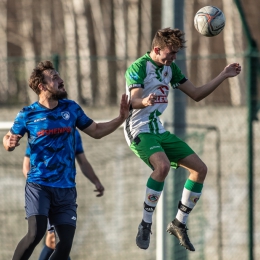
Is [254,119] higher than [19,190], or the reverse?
[254,119]

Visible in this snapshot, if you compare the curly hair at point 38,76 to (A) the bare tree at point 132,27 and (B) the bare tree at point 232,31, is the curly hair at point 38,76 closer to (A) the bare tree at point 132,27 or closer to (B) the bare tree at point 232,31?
(B) the bare tree at point 232,31

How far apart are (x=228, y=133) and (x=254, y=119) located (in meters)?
1.44

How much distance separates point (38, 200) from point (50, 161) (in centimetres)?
37

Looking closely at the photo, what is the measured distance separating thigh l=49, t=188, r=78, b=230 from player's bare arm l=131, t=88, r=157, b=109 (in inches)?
40.5

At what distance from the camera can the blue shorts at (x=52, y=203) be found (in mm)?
7961

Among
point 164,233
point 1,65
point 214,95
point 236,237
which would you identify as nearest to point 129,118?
point 164,233

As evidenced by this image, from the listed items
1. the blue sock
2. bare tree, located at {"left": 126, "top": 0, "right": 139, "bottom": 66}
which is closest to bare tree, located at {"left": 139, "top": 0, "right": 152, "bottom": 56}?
bare tree, located at {"left": 126, "top": 0, "right": 139, "bottom": 66}

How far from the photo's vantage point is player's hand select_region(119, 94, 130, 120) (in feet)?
25.4

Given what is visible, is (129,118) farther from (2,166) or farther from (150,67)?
(2,166)

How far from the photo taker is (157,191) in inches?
327

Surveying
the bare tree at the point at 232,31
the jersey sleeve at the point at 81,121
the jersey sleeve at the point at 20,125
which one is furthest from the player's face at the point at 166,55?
the bare tree at the point at 232,31

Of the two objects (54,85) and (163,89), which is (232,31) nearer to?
(163,89)

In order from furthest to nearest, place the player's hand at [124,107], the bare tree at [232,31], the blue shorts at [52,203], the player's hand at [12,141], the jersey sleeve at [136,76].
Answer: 1. the bare tree at [232,31]
2. the jersey sleeve at [136,76]
3. the blue shorts at [52,203]
4. the player's hand at [12,141]
5. the player's hand at [124,107]

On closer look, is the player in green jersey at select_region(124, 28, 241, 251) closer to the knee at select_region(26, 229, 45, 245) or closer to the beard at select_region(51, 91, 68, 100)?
the beard at select_region(51, 91, 68, 100)
